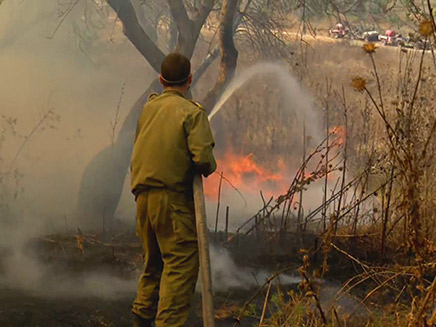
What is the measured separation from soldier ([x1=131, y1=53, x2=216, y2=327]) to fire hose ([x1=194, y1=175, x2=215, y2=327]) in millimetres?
158

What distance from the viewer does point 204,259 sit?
3.33m

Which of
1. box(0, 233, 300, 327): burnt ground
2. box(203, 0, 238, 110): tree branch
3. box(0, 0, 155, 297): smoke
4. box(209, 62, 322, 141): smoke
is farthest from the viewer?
box(209, 62, 322, 141): smoke

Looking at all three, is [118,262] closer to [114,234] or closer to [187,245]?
Result: [114,234]

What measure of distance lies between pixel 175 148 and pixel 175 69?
0.48m

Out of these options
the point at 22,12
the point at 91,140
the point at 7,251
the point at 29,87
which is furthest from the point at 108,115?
the point at 7,251

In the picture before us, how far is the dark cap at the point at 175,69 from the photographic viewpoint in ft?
12.1

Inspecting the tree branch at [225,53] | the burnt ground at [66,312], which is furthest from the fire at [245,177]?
the burnt ground at [66,312]

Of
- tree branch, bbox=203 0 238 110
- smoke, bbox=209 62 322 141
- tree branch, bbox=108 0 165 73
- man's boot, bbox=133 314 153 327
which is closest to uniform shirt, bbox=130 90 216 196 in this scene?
man's boot, bbox=133 314 153 327

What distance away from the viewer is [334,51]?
745 inches

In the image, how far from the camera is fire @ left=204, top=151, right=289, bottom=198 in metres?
11.1

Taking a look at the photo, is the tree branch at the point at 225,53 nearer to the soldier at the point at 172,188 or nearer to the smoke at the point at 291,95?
the smoke at the point at 291,95

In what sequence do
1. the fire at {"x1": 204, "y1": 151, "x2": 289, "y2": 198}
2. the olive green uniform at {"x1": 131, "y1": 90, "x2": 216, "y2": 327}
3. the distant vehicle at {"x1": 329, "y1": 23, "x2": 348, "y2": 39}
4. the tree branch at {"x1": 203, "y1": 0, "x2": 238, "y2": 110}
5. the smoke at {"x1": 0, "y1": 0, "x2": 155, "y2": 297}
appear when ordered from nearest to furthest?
the olive green uniform at {"x1": 131, "y1": 90, "x2": 216, "y2": 327}, the smoke at {"x1": 0, "y1": 0, "x2": 155, "y2": 297}, the tree branch at {"x1": 203, "y1": 0, "x2": 238, "y2": 110}, the fire at {"x1": 204, "y1": 151, "x2": 289, "y2": 198}, the distant vehicle at {"x1": 329, "y1": 23, "x2": 348, "y2": 39}

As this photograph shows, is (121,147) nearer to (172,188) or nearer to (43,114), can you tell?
(43,114)

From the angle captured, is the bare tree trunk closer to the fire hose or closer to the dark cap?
the dark cap
